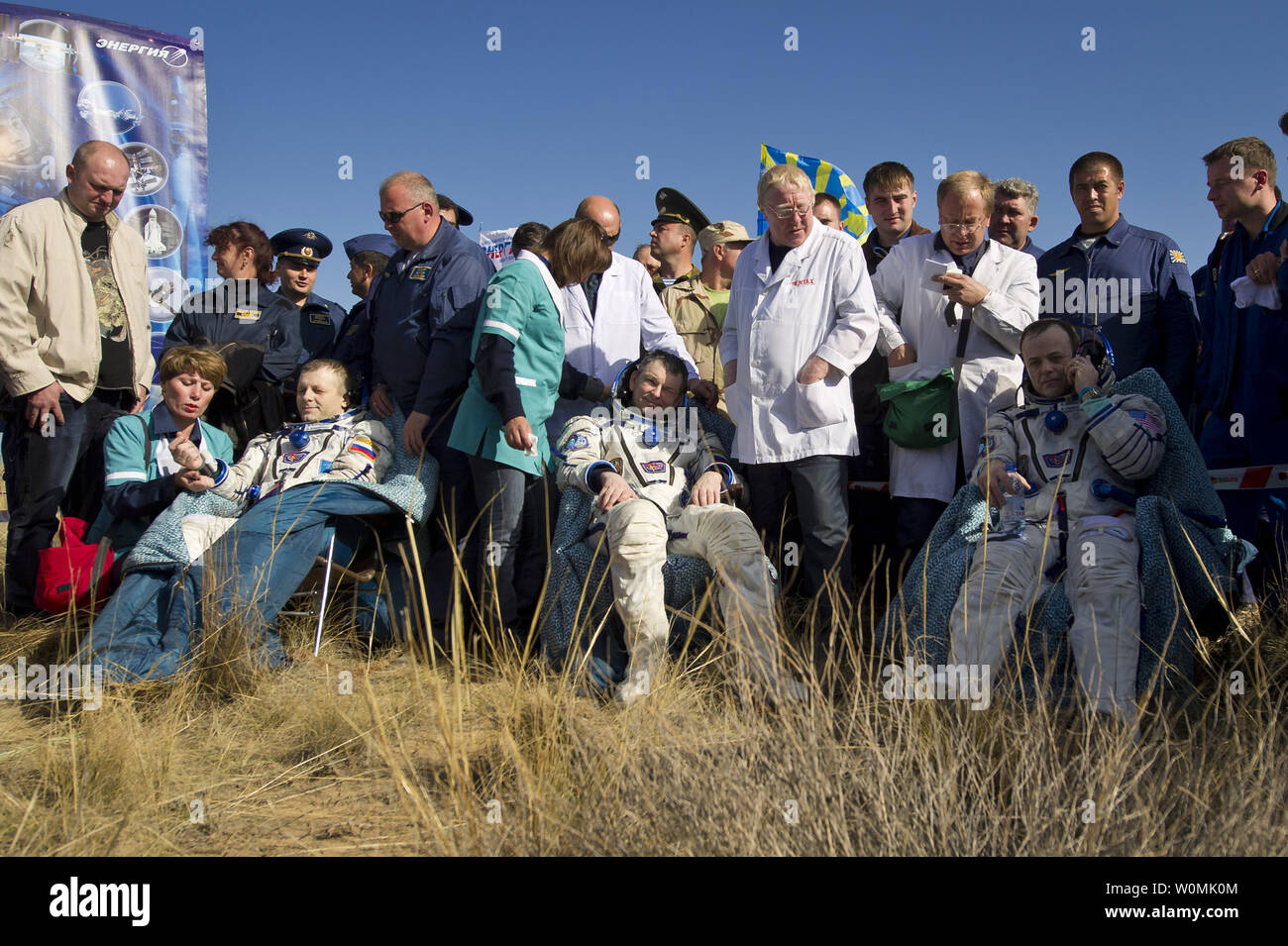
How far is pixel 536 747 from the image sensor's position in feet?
9.07

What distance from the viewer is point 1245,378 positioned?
13.9 feet

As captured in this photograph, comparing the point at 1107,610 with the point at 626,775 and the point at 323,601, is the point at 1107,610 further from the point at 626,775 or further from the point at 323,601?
the point at 323,601

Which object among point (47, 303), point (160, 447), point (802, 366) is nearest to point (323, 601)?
point (160, 447)

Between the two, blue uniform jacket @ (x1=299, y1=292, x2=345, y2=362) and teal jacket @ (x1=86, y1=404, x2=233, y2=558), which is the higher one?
blue uniform jacket @ (x1=299, y1=292, x2=345, y2=362)

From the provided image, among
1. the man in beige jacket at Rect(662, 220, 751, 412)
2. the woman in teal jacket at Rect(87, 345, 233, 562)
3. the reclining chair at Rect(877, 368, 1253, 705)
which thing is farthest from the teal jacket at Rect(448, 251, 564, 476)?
the reclining chair at Rect(877, 368, 1253, 705)

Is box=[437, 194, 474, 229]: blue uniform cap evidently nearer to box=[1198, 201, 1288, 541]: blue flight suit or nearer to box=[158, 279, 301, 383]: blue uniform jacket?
box=[158, 279, 301, 383]: blue uniform jacket

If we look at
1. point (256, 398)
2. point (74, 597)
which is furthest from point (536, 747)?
point (256, 398)

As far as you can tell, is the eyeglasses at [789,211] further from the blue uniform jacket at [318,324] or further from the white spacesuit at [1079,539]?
the blue uniform jacket at [318,324]

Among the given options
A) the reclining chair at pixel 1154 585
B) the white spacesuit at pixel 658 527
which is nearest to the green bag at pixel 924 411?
the reclining chair at pixel 1154 585

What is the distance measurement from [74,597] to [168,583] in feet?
1.27

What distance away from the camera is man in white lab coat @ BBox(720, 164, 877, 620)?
409 centimetres

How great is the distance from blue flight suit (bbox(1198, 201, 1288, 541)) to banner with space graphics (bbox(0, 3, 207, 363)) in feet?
26.0

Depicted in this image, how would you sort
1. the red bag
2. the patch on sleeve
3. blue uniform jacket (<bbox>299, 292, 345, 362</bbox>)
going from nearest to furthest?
the patch on sleeve
the red bag
blue uniform jacket (<bbox>299, 292, 345, 362</bbox>)
